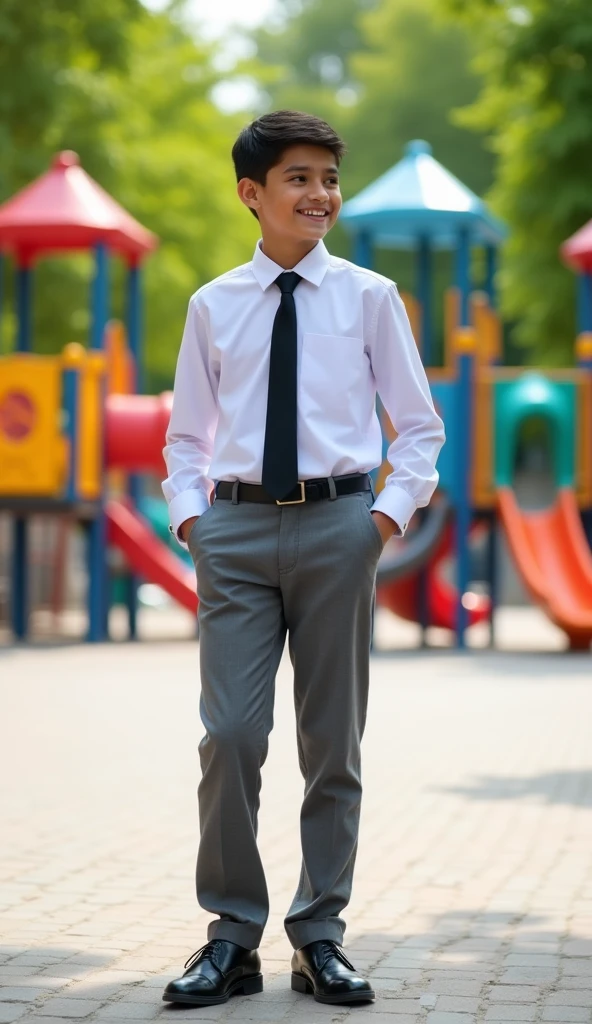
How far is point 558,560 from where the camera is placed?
1838cm

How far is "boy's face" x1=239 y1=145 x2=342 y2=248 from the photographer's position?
4.07 meters

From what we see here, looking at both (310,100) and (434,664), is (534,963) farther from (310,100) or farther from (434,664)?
(310,100)

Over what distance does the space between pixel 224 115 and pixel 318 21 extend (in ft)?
76.5

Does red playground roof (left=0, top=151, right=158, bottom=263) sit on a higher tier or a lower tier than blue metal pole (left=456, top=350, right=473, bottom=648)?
higher

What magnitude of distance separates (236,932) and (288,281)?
150 centimetres

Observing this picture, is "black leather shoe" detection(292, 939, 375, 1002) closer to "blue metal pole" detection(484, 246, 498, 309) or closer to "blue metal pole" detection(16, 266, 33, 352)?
"blue metal pole" detection(16, 266, 33, 352)

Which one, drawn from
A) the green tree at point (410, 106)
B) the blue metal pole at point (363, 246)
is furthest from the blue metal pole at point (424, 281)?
the green tree at point (410, 106)

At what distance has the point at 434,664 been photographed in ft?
52.0

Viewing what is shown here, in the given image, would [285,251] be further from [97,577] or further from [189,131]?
[189,131]

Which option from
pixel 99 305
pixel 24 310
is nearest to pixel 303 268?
pixel 99 305

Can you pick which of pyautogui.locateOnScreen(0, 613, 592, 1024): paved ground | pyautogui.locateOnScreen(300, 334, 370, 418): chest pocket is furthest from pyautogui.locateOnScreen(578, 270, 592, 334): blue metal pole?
pyautogui.locateOnScreen(300, 334, 370, 418): chest pocket

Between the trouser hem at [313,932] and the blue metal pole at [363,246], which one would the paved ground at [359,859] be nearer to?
the trouser hem at [313,932]

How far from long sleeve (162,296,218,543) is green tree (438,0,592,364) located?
1845 centimetres

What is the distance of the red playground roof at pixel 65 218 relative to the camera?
1861 centimetres
